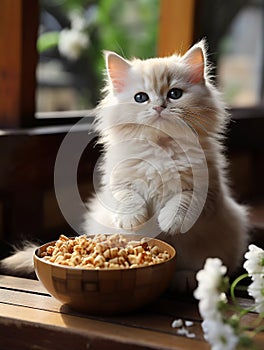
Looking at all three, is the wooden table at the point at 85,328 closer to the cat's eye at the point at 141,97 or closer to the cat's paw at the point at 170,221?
the cat's paw at the point at 170,221

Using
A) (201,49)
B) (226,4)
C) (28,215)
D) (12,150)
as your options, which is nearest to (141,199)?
(201,49)

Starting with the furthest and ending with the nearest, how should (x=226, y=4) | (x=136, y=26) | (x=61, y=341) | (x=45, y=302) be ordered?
(x=136, y=26), (x=226, y=4), (x=45, y=302), (x=61, y=341)

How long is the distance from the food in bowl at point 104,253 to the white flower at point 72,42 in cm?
214

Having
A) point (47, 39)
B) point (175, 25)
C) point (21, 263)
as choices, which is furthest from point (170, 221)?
point (47, 39)

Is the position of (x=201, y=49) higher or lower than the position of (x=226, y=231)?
higher

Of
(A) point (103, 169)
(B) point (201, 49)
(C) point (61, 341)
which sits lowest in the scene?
(C) point (61, 341)

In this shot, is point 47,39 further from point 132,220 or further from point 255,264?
point 255,264

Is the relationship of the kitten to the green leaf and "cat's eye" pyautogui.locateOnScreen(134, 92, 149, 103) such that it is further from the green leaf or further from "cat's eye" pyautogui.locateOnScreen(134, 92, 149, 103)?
the green leaf

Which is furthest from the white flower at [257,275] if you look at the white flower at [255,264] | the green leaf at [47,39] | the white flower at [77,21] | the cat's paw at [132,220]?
the white flower at [77,21]

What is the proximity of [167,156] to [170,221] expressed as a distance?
152 millimetres

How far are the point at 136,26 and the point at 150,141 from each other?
2587 millimetres

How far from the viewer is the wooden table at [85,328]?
1.04m

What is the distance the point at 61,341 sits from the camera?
42.3 inches

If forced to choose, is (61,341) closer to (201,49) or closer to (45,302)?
(45,302)
